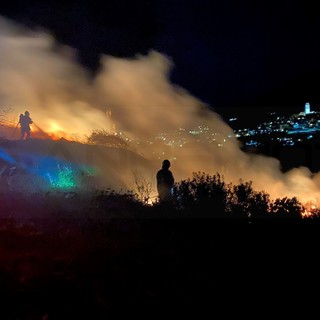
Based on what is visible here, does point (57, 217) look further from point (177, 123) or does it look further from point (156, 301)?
point (177, 123)

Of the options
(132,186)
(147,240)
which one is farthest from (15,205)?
(132,186)

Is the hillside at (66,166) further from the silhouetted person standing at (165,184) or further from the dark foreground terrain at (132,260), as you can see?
the dark foreground terrain at (132,260)

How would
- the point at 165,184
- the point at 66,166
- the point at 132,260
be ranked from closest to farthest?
the point at 132,260 < the point at 165,184 < the point at 66,166

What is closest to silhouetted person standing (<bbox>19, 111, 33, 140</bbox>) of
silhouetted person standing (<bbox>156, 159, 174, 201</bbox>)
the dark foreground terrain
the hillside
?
the hillside

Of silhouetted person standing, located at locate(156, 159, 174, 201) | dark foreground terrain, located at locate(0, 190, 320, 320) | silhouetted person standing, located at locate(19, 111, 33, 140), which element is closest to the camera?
dark foreground terrain, located at locate(0, 190, 320, 320)

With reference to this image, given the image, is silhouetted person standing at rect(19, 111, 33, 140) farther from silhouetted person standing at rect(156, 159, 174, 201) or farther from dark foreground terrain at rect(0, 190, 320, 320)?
dark foreground terrain at rect(0, 190, 320, 320)

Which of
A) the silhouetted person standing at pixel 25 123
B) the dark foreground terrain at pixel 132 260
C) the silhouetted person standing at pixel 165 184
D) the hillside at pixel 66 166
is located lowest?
the dark foreground terrain at pixel 132 260

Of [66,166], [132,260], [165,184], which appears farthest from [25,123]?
[132,260]

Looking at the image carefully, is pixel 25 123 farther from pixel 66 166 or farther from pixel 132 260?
pixel 132 260

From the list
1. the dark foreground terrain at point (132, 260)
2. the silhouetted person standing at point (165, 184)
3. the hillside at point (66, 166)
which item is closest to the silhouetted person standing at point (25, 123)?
the hillside at point (66, 166)

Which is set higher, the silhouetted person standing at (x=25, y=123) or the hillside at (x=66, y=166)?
the silhouetted person standing at (x=25, y=123)

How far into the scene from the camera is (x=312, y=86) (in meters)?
74.1

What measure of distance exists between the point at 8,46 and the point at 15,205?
1143 centimetres

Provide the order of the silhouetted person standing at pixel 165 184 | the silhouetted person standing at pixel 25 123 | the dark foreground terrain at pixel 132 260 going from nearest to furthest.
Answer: the dark foreground terrain at pixel 132 260
the silhouetted person standing at pixel 165 184
the silhouetted person standing at pixel 25 123
